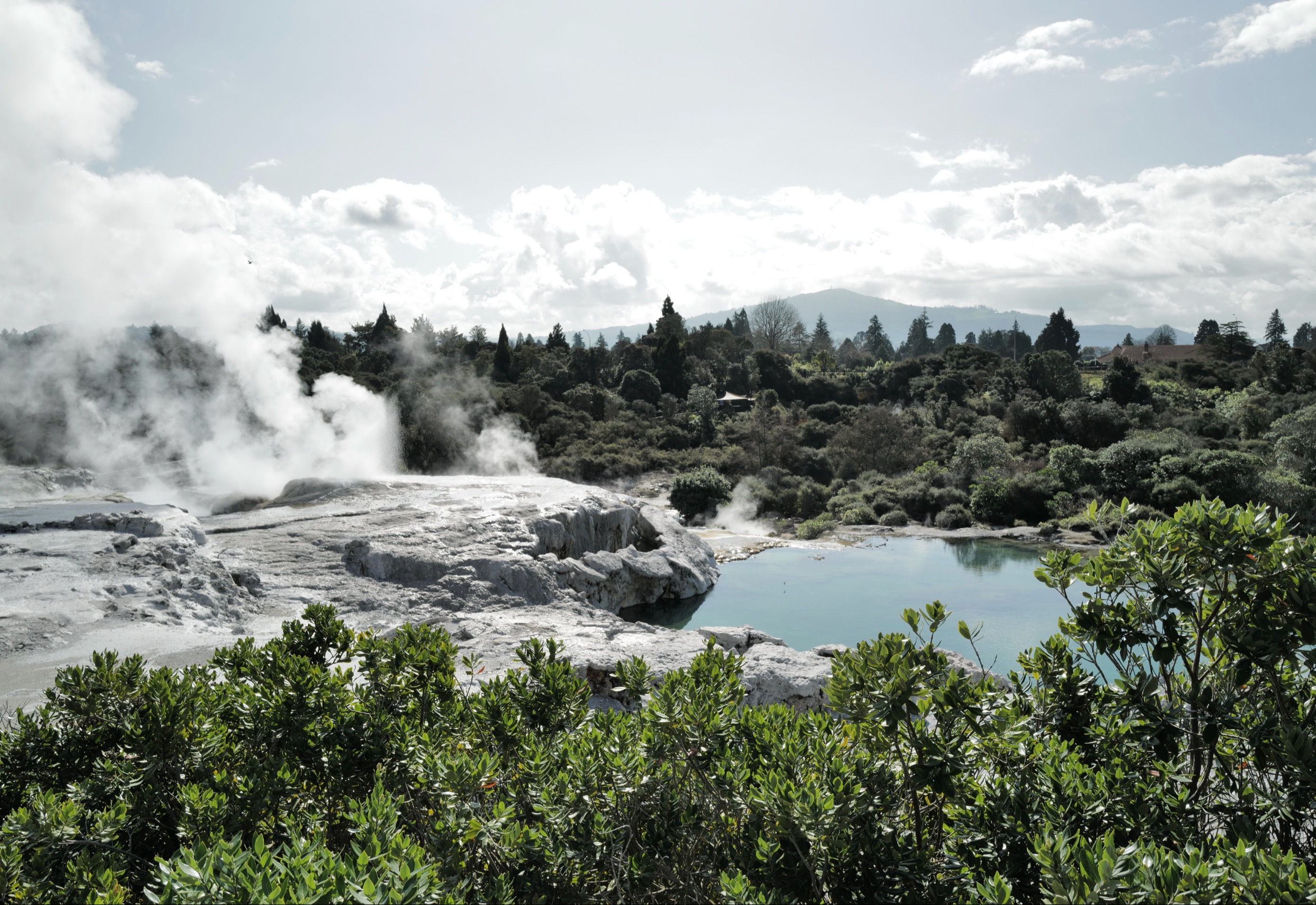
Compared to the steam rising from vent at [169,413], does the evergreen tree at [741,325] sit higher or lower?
higher

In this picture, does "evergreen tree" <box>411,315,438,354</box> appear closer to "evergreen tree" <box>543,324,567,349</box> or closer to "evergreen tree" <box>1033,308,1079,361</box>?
"evergreen tree" <box>543,324,567,349</box>

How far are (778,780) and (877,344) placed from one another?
243 feet

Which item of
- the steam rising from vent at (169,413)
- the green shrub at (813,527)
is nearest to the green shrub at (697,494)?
the green shrub at (813,527)

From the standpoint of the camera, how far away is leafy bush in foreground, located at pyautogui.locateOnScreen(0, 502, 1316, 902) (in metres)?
1.92

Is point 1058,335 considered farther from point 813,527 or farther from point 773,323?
point 813,527

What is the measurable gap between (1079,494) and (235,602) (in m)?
21.6

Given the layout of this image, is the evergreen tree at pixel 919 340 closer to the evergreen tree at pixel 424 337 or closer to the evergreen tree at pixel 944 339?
the evergreen tree at pixel 944 339

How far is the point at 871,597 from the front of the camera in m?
13.3

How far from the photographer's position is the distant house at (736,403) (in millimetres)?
38375

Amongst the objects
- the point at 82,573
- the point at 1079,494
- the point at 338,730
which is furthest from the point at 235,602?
the point at 1079,494

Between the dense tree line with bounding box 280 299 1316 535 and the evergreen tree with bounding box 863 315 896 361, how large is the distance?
16006 millimetres

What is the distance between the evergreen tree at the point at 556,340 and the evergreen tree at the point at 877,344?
28.8 m

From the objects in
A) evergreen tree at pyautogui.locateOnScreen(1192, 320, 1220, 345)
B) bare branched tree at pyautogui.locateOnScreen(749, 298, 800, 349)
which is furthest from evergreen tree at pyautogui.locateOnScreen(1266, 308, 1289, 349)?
bare branched tree at pyautogui.locateOnScreen(749, 298, 800, 349)

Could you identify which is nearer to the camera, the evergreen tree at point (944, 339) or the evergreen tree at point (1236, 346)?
the evergreen tree at point (1236, 346)
